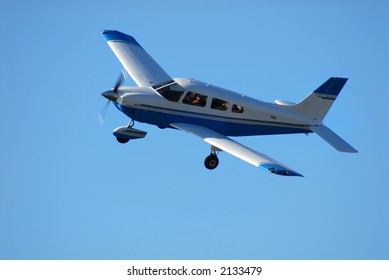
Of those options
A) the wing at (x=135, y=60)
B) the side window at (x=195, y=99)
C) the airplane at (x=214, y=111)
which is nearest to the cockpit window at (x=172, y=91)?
the airplane at (x=214, y=111)

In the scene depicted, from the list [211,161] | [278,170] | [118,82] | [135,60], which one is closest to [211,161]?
[211,161]

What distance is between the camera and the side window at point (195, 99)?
67.2 feet

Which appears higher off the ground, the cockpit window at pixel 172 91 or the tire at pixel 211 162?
the cockpit window at pixel 172 91

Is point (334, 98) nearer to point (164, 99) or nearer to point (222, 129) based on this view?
point (222, 129)

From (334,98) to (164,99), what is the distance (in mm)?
6389

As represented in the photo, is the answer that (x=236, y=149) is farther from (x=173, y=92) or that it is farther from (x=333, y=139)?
(x=333, y=139)

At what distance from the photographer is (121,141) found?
21312 mm

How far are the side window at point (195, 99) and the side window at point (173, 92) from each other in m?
0.24

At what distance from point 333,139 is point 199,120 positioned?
180 inches

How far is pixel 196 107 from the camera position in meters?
20.5

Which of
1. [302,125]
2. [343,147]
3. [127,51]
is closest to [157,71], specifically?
[127,51]

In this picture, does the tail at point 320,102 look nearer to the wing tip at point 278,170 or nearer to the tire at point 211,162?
the tire at point 211,162

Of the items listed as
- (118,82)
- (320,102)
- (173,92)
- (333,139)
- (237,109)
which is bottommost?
(333,139)

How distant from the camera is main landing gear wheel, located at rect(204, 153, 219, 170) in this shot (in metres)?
20.0
